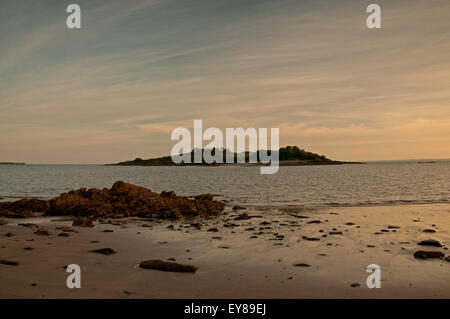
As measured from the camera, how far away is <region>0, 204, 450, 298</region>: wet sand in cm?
805

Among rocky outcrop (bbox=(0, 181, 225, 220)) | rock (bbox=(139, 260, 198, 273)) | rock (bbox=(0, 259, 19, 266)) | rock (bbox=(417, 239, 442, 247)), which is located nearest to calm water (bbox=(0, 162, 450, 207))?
rocky outcrop (bbox=(0, 181, 225, 220))

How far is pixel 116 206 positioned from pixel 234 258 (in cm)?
1295

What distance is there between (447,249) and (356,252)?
3113mm

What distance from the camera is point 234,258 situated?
1114 centimetres

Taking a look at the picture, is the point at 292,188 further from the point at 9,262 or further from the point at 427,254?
the point at 9,262

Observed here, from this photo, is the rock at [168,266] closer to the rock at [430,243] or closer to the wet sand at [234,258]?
the wet sand at [234,258]

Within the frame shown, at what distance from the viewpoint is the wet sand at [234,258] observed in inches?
317

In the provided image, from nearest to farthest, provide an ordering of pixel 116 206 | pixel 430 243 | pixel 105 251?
pixel 105 251 < pixel 430 243 < pixel 116 206

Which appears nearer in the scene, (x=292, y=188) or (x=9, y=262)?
(x=9, y=262)

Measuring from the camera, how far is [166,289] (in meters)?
8.03

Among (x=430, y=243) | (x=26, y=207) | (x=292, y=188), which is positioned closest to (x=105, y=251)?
(x=430, y=243)

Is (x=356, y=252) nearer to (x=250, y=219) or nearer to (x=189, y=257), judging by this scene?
(x=189, y=257)
